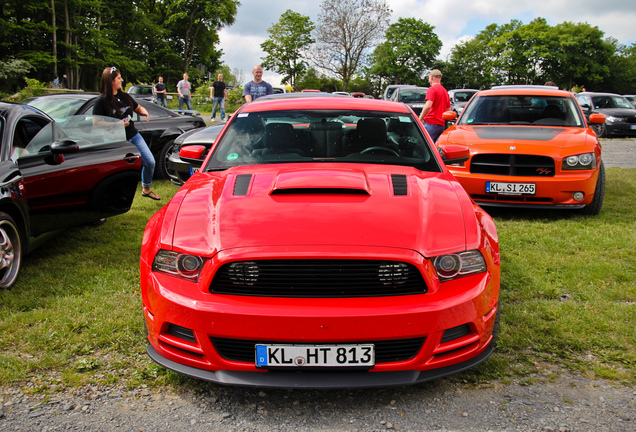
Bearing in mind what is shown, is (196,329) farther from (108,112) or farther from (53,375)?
(108,112)

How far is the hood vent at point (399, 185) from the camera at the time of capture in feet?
9.57

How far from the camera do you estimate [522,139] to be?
254 inches

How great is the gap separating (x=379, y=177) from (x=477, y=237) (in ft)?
2.50

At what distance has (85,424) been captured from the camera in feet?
7.72

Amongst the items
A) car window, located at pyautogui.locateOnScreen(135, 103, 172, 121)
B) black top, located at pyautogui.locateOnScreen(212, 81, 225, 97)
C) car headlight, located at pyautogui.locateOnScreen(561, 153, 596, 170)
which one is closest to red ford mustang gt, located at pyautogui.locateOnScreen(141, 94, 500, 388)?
car headlight, located at pyautogui.locateOnScreen(561, 153, 596, 170)

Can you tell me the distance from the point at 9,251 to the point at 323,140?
8.47 ft

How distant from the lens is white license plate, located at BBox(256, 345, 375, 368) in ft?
7.50

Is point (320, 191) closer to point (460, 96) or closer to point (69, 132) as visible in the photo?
point (69, 132)

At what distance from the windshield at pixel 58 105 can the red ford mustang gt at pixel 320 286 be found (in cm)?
513

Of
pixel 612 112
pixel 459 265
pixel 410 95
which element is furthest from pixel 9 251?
pixel 612 112

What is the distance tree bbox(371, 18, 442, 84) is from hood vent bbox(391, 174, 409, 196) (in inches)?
2435

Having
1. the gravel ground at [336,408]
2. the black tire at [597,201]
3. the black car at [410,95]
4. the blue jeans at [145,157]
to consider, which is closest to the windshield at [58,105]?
the blue jeans at [145,157]

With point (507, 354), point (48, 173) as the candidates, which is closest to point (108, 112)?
point (48, 173)

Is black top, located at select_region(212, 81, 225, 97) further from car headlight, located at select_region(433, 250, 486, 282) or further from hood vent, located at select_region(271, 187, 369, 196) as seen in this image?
car headlight, located at select_region(433, 250, 486, 282)
